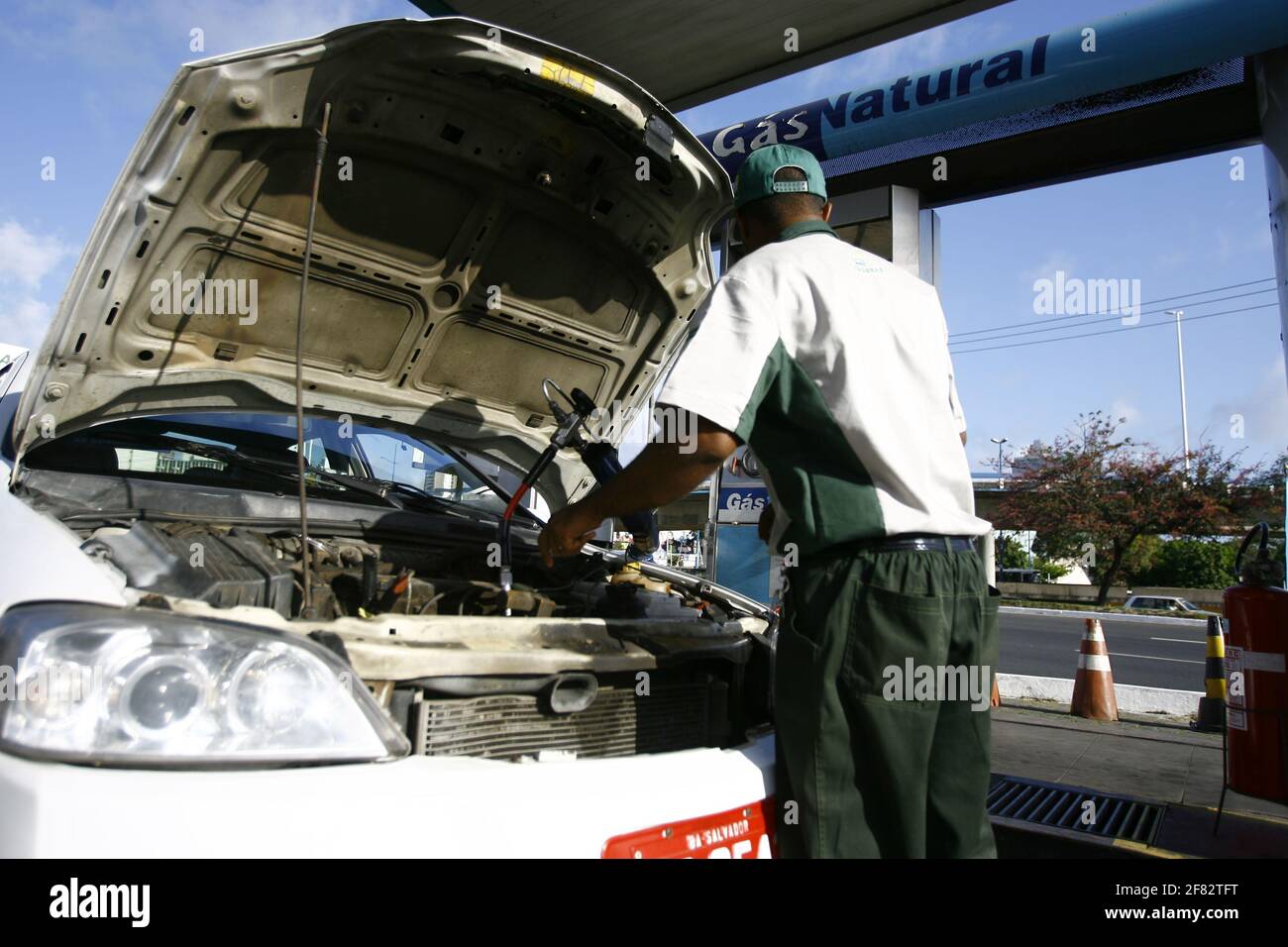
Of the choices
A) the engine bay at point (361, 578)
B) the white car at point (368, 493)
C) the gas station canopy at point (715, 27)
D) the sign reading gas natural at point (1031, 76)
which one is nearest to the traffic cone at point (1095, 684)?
the sign reading gas natural at point (1031, 76)

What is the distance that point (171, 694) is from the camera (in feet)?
3.95

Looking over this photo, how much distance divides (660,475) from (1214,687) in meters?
5.78

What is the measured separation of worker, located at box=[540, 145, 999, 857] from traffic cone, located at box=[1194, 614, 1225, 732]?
507 centimetres

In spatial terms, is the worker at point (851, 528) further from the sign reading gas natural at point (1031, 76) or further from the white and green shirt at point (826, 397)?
the sign reading gas natural at point (1031, 76)

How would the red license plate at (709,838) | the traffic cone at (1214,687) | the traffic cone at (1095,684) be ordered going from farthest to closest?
the traffic cone at (1095,684) < the traffic cone at (1214,687) < the red license plate at (709,838)

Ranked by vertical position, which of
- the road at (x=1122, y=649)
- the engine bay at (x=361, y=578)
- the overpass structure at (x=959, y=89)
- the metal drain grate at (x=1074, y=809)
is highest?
the overpass structure at (x=959, y=89)

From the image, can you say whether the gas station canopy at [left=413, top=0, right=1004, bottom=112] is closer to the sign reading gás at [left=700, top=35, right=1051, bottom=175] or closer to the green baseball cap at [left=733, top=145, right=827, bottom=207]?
the sign reading gás at [left=700, top=35, right=1051, bottom=175]

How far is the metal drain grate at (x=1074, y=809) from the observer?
328 centimetres

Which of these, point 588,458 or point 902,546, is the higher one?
point 588,458

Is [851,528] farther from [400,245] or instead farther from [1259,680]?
[1259,680]

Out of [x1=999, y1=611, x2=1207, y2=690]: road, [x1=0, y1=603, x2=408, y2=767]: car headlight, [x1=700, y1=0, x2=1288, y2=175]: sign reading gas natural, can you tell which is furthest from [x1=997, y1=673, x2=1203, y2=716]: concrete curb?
[x1=0, y1=603, x2=408, y2=767]: car headlight

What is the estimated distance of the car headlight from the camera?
115 centimetres

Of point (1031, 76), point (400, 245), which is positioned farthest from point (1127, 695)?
point (400, 245)
